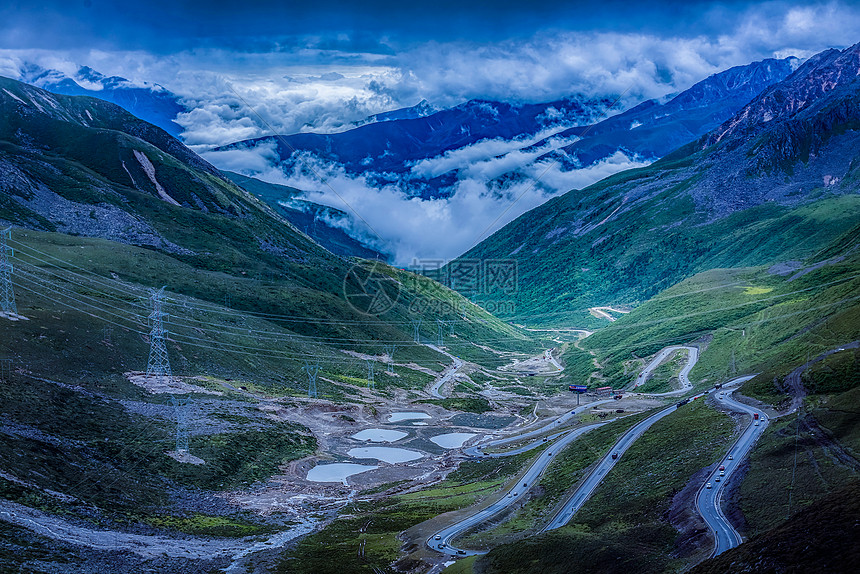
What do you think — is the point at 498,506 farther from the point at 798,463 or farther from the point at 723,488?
the point at 798,463

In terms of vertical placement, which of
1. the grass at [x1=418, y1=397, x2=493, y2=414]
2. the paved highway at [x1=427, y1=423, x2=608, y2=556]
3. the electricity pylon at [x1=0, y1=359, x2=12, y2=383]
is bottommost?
the paved highway at [x1=427, y1=423, x2=608, y2=556]

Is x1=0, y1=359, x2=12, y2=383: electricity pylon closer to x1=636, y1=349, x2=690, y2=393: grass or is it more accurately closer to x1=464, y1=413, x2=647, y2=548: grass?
x1=464, y1=413, x2=647, y2=548: grass

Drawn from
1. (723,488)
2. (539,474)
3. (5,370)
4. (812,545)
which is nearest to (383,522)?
(539,474)

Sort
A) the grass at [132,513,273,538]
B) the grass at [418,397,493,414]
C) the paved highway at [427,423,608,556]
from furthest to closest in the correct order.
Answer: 1. the grass at [418,397,493,414]
2. the grass at [132,513,273,538]
3. the paved highway at [427,423,608,556]

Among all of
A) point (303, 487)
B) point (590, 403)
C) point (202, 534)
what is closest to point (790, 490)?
point (202, 534)

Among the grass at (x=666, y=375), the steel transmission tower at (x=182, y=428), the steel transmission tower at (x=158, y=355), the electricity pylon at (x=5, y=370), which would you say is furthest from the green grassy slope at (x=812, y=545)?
the grass at (x=666, y=375)

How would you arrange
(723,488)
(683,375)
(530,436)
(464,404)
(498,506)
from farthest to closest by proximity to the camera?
(464,404) → (683,375) → (530,436) → (498,506) → (723,488)

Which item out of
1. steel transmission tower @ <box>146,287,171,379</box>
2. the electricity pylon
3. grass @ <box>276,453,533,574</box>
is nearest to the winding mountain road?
grass @ <box>276,453,533,574</box>
